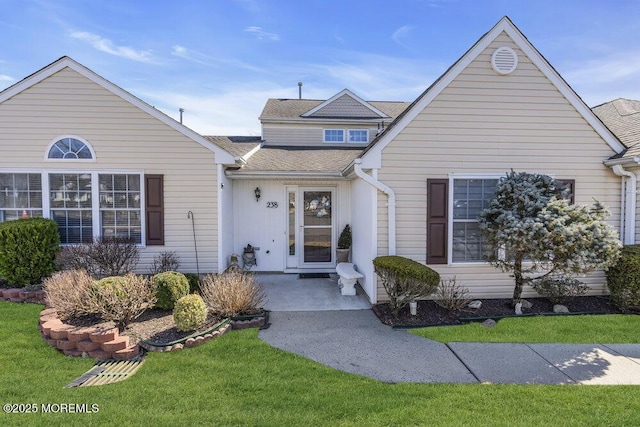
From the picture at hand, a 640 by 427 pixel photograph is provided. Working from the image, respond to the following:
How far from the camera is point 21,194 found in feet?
26.0

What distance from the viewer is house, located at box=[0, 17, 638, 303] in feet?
23.2

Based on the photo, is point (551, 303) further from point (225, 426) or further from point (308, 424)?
point (225, 426)

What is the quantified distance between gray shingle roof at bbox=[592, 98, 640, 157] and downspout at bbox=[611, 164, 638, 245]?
1.41 ft

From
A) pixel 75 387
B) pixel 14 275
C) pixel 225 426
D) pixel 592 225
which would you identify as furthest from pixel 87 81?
pixel 592 225

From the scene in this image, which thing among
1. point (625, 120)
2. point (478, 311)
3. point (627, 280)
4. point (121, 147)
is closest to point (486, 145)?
point (478, 311)

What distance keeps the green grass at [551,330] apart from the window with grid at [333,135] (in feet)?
33.5

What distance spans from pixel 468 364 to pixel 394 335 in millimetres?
1328

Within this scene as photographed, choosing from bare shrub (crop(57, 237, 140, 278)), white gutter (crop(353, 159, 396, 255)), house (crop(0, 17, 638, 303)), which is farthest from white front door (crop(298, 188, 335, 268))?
bare shrub (crop(57, 237, 140, 278))

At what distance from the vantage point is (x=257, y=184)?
977cm

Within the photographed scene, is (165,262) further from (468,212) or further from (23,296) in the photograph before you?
(468,212)

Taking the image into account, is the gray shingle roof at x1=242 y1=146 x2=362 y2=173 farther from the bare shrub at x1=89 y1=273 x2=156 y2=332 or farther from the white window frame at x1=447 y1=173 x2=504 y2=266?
the bare shrub at x1=89 y1=273 x2=156 y2=332

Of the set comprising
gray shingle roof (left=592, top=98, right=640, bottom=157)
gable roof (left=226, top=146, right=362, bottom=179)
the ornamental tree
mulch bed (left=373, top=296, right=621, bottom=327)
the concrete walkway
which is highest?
gray shingle roof (left=592, top=98, right=640, bottom=157)

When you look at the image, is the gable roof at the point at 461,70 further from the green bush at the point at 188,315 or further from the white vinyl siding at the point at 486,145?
the green bush at the point at 188,315

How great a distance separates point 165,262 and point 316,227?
4.15 metres
